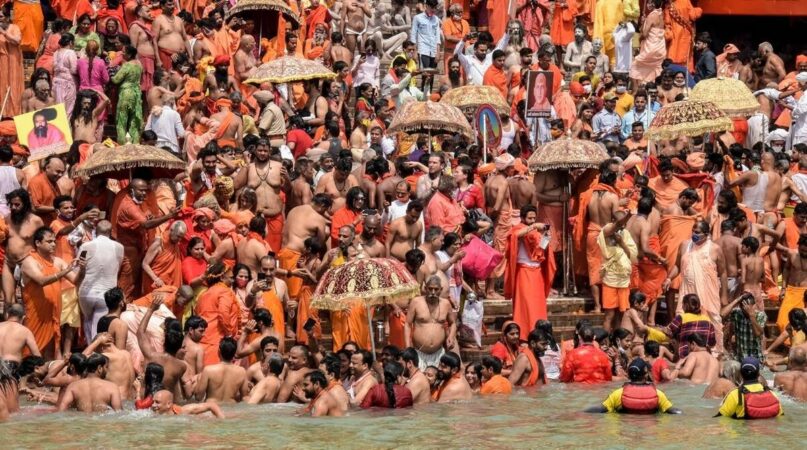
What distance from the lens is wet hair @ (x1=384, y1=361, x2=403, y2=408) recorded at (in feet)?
57.3

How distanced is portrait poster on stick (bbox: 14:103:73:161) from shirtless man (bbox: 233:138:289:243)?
1.76m

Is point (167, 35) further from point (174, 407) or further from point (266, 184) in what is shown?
point (174, 407)

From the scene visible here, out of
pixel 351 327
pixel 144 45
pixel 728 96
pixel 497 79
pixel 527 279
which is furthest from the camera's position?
pixel 497 79

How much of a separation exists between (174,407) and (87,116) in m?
5.59

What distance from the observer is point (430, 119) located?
2139 centimetres

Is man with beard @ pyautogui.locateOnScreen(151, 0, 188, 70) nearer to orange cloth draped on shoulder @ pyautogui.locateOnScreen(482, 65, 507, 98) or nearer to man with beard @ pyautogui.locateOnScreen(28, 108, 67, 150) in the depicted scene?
man with beard @ pyautogui.locateOnScreen(28, 108, 67, 150)

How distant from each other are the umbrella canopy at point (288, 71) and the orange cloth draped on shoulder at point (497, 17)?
202 inches

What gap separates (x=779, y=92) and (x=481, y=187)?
6309 mm

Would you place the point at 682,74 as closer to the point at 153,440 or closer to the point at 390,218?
the point at 390,218

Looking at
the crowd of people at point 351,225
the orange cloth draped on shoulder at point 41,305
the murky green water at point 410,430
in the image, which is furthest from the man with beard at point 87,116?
the murky green water at point 410,430

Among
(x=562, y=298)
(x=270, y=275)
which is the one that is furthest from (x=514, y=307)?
(x=270, y=275)

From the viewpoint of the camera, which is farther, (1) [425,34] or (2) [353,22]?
(1) [425,34]

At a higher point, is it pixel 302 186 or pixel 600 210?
pixel 302 186

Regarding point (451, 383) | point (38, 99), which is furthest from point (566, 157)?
point (38, 99)
